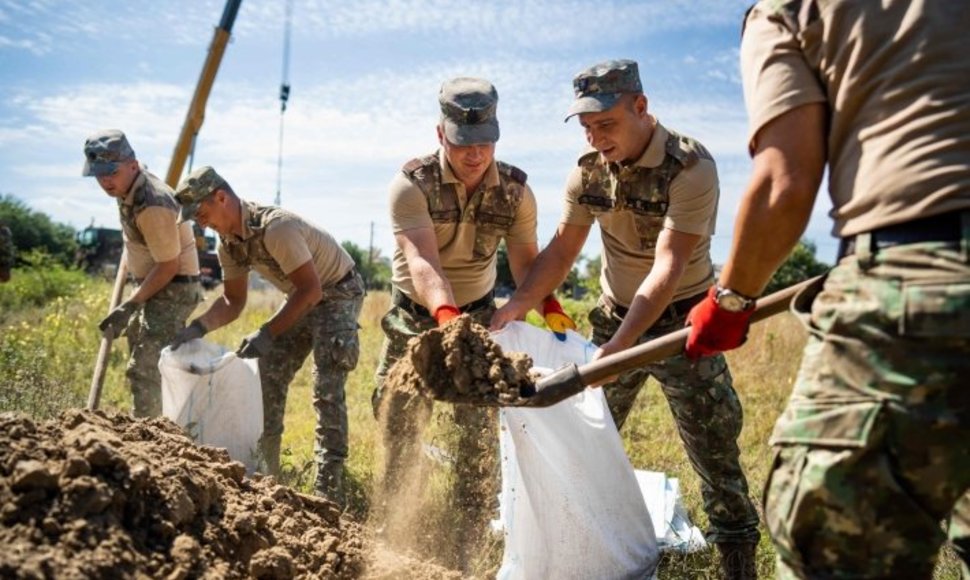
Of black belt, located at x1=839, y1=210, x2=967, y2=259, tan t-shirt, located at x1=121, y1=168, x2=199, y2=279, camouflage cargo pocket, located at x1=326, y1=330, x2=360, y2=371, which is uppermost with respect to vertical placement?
Answer: tan t-shirt, located at x1=121, y1=168, x2=199, y2=279

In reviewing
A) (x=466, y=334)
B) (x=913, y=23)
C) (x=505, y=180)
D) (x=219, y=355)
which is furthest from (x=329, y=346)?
(x=913, y=23)

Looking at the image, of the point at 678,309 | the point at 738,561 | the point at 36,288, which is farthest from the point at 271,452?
the point at 36,288

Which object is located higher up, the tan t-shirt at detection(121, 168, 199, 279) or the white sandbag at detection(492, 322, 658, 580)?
the tan t-shirt at detection(121, 168, 199, 279)

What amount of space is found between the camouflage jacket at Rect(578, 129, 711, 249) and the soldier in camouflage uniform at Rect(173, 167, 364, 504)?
5.42ft

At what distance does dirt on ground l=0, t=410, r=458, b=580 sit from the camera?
6.81 ft

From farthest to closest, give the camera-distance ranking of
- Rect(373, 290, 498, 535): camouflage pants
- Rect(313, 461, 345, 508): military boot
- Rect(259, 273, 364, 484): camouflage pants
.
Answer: Rect(259, 273, 364, 484): camouflage pants
Rect(313, 461, 345, 508): military boot
Rect(373, 290, 498, 535): camouflage pants

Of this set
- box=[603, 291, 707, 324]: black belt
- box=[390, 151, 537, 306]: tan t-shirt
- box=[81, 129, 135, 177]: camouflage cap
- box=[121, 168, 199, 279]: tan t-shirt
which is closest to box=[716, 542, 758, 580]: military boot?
box=[603, 291, 707, 324]: black belt

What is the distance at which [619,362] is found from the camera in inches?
93.2

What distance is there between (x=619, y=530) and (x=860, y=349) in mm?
1646

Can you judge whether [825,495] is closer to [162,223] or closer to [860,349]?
[860,349]

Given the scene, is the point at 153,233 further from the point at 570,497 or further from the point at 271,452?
the point at 570,497

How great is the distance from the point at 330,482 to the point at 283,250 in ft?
4.20

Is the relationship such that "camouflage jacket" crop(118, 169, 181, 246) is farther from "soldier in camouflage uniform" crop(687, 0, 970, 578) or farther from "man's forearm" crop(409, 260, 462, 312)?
"soldier in camouflage uniform" crop(687, 0, 970, 578)

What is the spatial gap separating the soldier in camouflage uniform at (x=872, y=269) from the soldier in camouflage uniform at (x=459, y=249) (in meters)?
1.71
